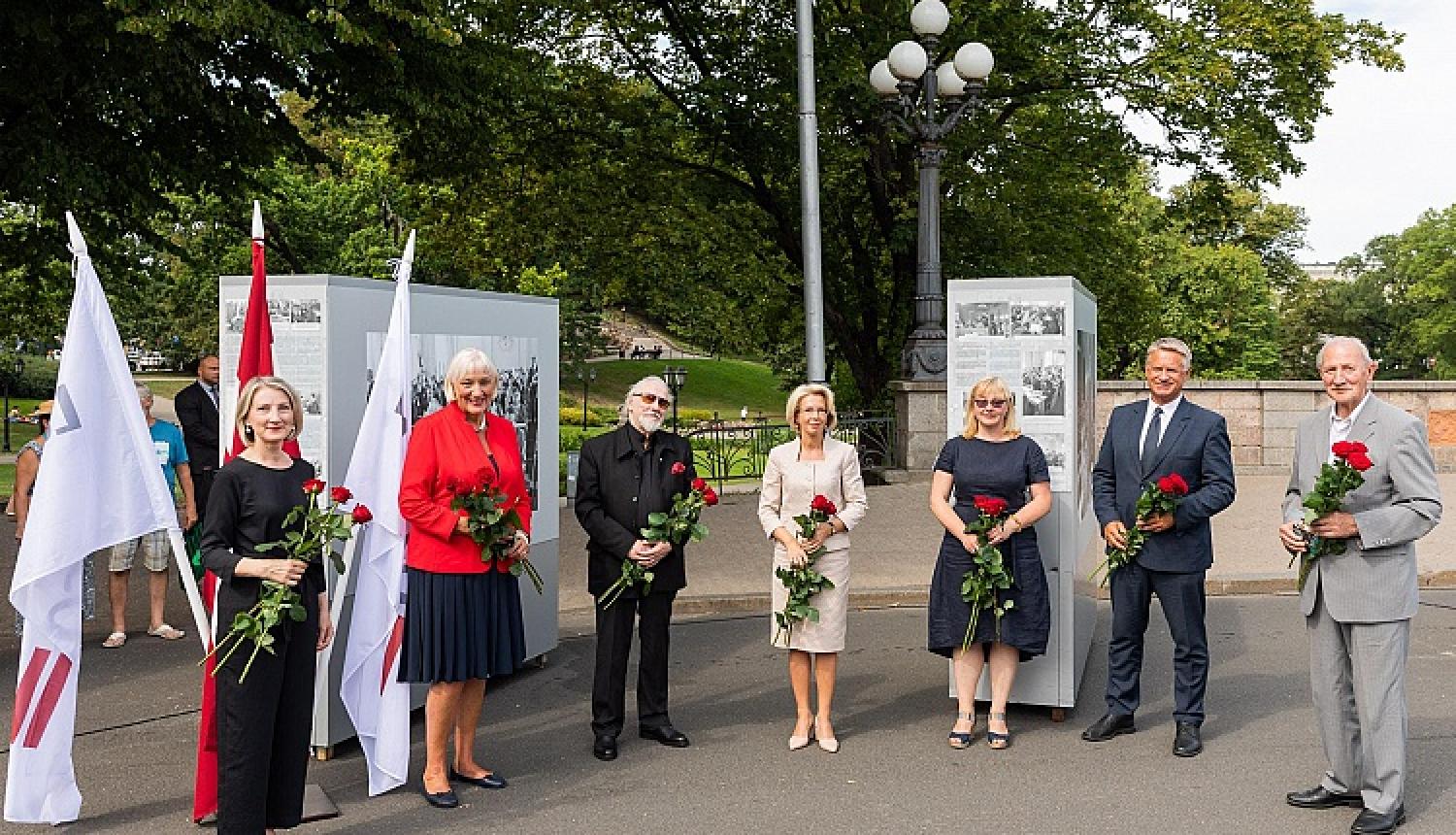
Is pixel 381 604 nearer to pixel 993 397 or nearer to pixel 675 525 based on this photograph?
pixel 675 525

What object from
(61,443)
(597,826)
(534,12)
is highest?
(534,12)

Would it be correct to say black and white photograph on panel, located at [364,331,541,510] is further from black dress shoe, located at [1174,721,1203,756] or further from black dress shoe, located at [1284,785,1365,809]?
black dress shoe, located at [1284,785,1365,809]

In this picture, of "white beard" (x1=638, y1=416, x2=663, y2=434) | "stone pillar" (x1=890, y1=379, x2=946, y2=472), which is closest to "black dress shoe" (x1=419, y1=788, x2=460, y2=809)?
"white beard" (x1=638, y1=416, x2=663, y2=434)

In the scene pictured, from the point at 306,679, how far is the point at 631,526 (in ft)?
6.66

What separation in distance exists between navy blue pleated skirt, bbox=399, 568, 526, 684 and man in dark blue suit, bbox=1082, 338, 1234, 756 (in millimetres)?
2990

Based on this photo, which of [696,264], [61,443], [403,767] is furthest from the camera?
[696,264]

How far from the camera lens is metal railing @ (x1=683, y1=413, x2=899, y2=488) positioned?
760 inches

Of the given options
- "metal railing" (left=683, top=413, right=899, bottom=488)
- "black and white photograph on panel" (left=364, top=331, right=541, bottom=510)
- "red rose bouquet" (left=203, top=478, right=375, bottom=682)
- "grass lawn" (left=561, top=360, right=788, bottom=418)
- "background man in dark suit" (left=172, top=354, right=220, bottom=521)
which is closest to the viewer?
"red rose bouquet" (left=203, top=478, right=375, bottom=682)

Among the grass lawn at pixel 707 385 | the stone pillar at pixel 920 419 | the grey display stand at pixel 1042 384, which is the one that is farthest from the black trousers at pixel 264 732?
the grass lawn at pixel 707 385

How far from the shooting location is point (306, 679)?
5.41m

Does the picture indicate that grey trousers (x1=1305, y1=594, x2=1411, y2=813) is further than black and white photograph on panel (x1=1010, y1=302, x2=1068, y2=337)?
No

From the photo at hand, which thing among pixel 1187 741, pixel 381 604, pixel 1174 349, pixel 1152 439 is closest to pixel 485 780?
pixel 381 604

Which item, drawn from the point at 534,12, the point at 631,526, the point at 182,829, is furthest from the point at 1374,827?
the point at 534,12

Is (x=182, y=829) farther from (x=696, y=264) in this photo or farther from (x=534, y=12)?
(x=696, y=264)
